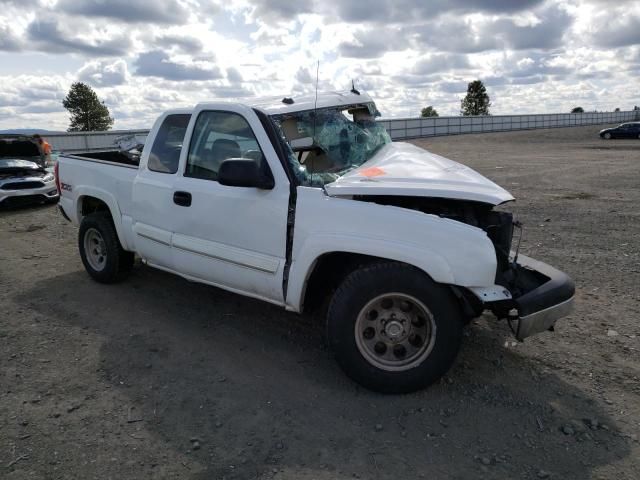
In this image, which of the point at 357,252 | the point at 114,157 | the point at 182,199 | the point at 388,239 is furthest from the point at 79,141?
the point at 388,239

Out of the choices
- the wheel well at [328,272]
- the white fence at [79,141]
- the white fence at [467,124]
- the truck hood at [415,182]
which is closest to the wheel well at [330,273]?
the wheel well at [328,272]

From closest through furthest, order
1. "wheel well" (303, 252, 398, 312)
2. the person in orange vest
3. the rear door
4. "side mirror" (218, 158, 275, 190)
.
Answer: "side mirror" (218, 158, 275, 190) → "wheel well" (303, 252, 398, 312) → the rear door → the person in orange vest

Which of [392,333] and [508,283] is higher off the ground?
[508,283]

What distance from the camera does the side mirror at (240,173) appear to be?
3725 mm

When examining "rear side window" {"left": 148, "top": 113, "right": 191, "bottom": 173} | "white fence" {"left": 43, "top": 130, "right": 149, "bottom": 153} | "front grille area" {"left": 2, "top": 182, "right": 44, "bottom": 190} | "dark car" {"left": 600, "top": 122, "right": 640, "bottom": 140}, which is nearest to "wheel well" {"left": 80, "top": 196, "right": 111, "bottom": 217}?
"rear side window" {"left": 148, "top": 113, "right": 191, "bottom": 173}

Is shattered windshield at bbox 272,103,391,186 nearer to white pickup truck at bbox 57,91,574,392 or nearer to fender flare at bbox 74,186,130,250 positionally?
white pickup truck at bbox 57,91,574,392

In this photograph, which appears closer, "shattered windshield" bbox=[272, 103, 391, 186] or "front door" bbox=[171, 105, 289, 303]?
"front door" bbox=[171, 105, 289, 303]

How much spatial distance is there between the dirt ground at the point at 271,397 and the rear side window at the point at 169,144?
4.52 ft

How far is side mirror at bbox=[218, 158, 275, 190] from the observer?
3725 millimetres

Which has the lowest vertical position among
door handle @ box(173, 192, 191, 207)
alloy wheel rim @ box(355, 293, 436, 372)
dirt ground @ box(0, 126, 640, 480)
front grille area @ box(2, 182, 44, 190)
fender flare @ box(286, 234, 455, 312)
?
dirt ground @ box(0, 126, 640, 480)

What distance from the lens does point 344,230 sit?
3.56m

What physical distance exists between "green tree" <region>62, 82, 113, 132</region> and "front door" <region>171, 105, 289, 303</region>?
65.6 m

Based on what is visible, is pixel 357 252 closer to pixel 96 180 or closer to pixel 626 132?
pixel 96 180

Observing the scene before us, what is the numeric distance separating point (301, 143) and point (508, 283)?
1.90 meters
